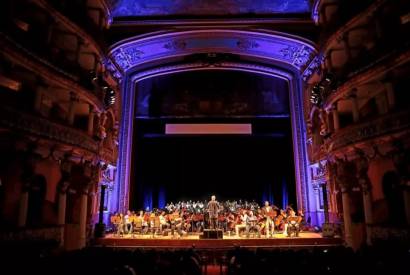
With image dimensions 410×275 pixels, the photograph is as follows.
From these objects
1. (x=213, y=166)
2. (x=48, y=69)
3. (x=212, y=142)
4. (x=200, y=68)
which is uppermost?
(x=200, y=68)

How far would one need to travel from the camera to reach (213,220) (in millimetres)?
13992

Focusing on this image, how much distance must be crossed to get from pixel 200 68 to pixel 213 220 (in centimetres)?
1041

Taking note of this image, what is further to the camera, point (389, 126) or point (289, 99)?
point (289, 99)

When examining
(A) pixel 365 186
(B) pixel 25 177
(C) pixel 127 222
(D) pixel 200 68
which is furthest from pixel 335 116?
(B) pixel 25 177

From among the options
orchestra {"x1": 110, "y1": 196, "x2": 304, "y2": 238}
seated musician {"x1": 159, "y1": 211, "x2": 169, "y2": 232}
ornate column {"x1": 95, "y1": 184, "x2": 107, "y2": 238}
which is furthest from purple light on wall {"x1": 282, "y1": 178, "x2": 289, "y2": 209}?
ornate column {"x1": 95, "y1": 184, "x2": 107, "y2": 238}

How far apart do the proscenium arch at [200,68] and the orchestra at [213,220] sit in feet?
11.0

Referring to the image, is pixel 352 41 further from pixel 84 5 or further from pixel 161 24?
pixel 84 5

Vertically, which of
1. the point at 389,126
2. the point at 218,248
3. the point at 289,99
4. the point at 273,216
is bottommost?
the point at 218,248

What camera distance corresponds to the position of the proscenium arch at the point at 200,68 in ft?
57.4

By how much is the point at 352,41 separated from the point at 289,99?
18.3ft

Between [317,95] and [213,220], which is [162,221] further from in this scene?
[317,95]

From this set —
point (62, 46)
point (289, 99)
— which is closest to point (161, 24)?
point (62, 46)

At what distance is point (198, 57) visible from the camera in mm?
19578

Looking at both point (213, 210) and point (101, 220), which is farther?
point (101, 220)
